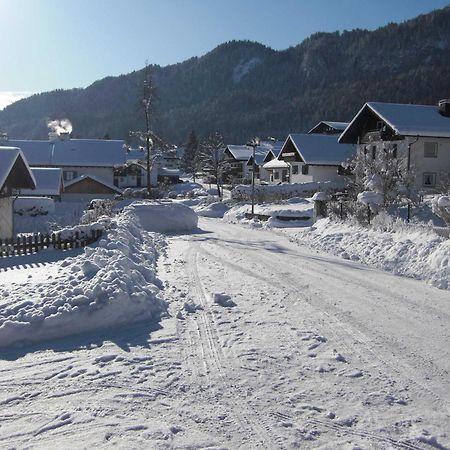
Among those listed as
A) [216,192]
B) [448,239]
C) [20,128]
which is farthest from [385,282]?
[20,128]

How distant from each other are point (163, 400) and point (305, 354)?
7.18 feet

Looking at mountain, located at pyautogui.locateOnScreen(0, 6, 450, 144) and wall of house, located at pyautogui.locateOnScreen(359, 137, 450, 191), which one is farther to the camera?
mountain, located at pyautogui.locateOnScreen(0, 6, 450, 144)

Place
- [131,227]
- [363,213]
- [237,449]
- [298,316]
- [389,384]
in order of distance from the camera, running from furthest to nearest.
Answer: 1. [363,213]
2. [131,227]
3. [298,316]
4. [389,384]
5. [237,449]

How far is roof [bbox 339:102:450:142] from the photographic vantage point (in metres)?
32.8

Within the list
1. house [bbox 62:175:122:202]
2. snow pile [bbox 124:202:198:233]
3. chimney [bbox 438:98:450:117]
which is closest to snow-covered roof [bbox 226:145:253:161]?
house [bbox 62:175:122:202]

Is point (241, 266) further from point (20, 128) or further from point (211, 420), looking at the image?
point (20, 128)

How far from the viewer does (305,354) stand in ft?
21.0

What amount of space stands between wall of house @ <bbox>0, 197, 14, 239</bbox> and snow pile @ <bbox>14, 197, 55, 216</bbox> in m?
6.57

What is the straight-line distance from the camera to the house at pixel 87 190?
155 ft

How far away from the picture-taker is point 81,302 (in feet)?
25.6

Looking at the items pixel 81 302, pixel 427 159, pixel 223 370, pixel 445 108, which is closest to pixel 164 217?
pixel 81 302

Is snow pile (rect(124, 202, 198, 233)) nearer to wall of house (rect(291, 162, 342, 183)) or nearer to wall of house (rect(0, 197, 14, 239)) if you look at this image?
wall of house (rect(0, 197, 14, 239))

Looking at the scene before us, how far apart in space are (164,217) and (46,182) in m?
21.3

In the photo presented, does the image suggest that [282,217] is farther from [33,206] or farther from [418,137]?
[33,206]
